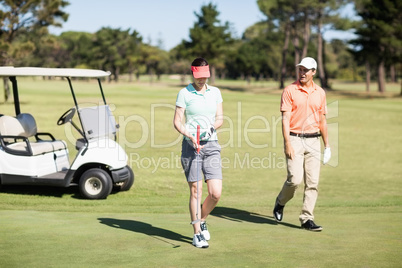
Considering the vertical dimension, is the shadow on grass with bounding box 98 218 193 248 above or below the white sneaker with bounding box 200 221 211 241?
below

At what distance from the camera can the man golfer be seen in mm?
6184

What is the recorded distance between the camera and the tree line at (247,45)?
42.3 m

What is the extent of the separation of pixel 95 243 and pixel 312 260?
194 centimetres

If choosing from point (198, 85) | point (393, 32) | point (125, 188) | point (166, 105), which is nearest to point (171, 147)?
point (125, 188)

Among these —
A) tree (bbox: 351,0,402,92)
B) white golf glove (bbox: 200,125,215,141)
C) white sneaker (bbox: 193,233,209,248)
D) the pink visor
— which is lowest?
white sneaker (bbox: 193,233,209,248)

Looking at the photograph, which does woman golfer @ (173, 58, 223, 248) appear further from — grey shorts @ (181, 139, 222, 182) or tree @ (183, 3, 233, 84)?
tree @ (183, 3, 233, 84)

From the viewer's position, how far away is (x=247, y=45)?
122m

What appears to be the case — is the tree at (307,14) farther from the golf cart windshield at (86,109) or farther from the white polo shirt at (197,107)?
the white polo shirt at (197,107)

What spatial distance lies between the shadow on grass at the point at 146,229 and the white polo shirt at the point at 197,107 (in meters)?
1.07

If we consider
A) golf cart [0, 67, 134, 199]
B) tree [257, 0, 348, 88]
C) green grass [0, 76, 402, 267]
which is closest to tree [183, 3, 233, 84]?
tree [257, 0, 348, 88]

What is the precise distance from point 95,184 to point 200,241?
3975 millimetres

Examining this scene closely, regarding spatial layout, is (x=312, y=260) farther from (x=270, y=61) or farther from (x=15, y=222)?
(x=270, y=61)

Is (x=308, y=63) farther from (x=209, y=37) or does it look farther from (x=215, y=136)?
(x=209, y=37)

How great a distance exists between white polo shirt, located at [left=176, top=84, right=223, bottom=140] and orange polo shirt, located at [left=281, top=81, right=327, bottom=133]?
1.32 m
